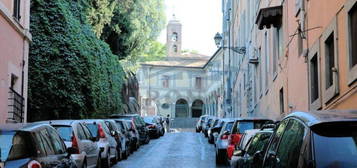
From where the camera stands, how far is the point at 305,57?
16.0 metres

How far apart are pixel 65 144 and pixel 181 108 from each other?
77075 mm

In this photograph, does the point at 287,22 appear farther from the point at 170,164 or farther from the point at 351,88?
the point at 351,88

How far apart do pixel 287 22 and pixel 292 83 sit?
7.27 feet

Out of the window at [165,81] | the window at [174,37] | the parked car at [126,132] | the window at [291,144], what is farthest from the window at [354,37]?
the window at [174,37]

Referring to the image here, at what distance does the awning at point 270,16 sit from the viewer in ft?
70.5

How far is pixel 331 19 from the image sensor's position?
41.2ft

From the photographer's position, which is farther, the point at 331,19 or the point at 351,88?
the point at 331,19

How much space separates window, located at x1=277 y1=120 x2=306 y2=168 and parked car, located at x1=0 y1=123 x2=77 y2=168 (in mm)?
3345

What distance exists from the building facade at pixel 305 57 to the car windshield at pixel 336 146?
595 cm

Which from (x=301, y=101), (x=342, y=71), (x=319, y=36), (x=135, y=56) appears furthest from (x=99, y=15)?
(x=342, y=71)

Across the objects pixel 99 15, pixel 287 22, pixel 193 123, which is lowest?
pixel 193 123

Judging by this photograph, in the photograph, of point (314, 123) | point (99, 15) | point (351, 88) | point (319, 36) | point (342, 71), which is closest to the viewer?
point (314, 123)

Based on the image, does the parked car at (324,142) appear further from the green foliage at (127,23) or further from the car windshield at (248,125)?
the green foliage at (127,23)

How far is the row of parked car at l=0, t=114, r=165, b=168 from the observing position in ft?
25.0
